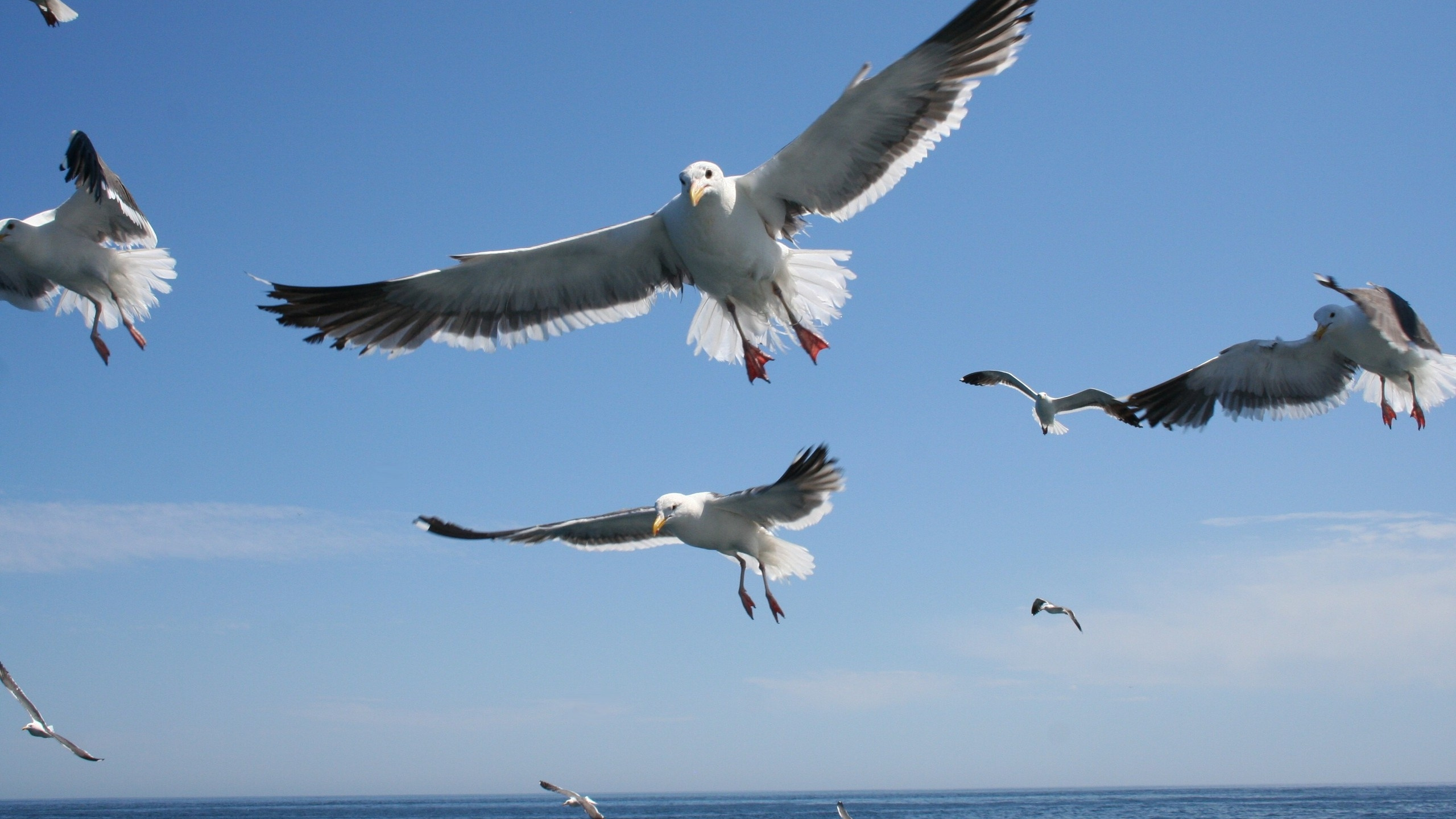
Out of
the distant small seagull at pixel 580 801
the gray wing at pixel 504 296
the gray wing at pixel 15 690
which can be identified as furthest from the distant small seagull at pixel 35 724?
the distant small seagull at pixel 580 801

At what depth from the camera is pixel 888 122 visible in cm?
679

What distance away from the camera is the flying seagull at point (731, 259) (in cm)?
653

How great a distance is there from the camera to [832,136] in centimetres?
677

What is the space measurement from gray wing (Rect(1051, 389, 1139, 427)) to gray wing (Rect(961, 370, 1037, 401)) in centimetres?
39

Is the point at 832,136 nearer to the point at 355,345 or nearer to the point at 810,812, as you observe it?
the point at 355,345

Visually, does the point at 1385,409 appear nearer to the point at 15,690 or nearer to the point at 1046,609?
the point at 1046,609

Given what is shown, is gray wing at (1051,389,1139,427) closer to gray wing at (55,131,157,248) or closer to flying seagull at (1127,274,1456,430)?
flying seagull at (1127,274,1456,430)

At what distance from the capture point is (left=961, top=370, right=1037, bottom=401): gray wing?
9.27 metres

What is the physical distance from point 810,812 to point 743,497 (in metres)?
73.3

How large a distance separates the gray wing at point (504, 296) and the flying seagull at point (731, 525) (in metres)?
1.51

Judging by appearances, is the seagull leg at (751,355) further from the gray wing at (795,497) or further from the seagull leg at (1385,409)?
the seagull leg at (1385,409)

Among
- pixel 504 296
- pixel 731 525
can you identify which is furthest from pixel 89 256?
pixel 731 525

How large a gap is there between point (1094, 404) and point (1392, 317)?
91.5 inches

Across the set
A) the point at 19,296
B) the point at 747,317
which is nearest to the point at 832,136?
the point at 747,317
